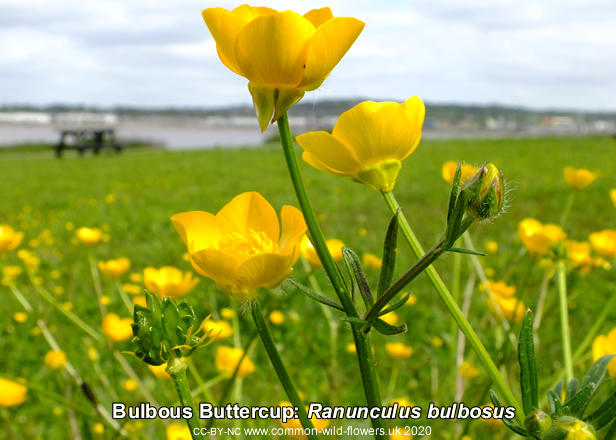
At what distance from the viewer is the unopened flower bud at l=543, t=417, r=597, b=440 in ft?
0.80

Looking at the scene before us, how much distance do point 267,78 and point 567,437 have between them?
256mm

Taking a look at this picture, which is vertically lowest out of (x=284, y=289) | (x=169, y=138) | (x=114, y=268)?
(x=169, y=138)

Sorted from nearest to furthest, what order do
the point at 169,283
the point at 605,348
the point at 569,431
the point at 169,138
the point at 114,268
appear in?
1. the point at 569,431
2. the point at 605,348
3. the point at 169,283
4. the point at 114,268
5. the point at 169,138

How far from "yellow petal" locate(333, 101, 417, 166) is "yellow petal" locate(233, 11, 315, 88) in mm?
55

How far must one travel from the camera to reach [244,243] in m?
0.36

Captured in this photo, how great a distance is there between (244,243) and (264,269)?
0.19 feet

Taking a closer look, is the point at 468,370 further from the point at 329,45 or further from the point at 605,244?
the point at 329,45

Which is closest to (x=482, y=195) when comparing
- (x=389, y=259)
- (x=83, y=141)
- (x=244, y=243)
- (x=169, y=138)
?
(x=389, y=259)

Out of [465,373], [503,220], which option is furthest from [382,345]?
[503,220]

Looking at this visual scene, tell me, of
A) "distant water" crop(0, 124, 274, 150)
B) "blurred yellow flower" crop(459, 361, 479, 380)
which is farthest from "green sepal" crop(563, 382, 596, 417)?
"distant water" crop(0, 124, 274, 150)

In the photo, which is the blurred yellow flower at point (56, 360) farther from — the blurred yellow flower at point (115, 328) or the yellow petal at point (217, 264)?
the yellow petal at point (217, 264)

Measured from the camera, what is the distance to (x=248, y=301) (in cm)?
31

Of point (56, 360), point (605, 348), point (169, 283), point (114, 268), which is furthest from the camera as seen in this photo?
point (114, 268)

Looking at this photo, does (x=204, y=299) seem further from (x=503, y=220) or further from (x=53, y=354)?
(x=503, y=220)
